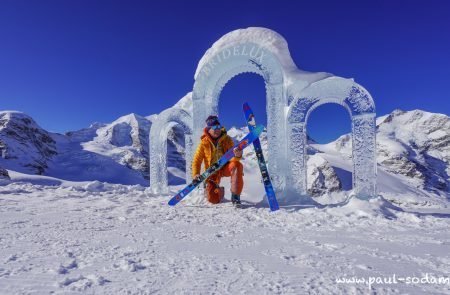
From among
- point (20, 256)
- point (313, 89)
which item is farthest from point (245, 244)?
point (313, 89)

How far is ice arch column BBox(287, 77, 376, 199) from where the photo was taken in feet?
17.7

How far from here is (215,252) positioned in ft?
8.61

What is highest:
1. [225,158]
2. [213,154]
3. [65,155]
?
[65,155]

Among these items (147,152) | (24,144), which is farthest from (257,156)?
(147,152)

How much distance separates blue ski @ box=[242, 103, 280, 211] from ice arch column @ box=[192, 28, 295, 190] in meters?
0.48

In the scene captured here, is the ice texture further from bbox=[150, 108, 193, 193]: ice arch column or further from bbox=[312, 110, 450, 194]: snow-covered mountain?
bbox=[312, 110, 450, 194]: snow-covered mountain

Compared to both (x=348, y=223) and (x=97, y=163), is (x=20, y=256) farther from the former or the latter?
(x=97, y=163)

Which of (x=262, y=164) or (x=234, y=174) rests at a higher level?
(x=262, y=164)

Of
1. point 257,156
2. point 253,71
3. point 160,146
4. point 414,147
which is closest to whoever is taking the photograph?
point 257,156

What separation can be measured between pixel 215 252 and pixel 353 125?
13.7 feet

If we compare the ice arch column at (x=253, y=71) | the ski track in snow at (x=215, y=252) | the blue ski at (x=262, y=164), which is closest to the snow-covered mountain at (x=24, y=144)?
the ice arch column at (x=253, y=71)

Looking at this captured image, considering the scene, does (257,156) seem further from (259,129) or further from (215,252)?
(215,252)

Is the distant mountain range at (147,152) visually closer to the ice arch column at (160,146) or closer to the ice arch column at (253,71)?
the ice arch column at (160,146)

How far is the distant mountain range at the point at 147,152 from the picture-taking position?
64269 millimetres
